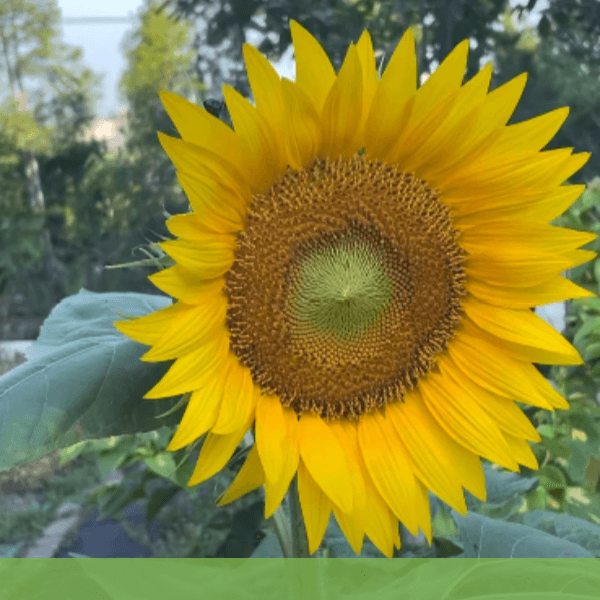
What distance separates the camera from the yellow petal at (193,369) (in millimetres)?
493

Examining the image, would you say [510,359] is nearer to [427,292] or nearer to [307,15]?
[427,292]

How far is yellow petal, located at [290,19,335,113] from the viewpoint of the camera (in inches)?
19.8

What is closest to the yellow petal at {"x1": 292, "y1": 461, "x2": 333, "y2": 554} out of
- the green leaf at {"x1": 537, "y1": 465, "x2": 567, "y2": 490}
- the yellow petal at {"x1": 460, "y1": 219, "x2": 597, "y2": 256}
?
the yellow petal at {"x1": 460, "y1": 219, "x2": 597, "y2": 256}

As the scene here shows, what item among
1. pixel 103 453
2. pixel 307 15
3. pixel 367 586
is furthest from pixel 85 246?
pixel 367 586

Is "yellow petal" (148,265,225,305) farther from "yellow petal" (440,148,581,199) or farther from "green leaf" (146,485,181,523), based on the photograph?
"green leaf" (146,485,181,523)

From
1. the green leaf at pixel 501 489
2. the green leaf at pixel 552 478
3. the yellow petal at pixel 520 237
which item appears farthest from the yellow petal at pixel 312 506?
the green leaf at pixel 552 478

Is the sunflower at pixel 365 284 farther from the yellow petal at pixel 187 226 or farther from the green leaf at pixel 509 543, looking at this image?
the green leaf at pixel 509 543

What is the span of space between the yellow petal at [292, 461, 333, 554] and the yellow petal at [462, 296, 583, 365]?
0.61 feet

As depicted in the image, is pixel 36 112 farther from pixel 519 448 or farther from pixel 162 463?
pixel 519 448

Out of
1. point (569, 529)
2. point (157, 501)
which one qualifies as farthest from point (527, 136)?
→ point (157, 501)

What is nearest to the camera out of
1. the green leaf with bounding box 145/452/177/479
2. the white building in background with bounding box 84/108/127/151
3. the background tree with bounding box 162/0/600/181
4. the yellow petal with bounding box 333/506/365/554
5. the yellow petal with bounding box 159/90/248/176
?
the yellow petal with bounding box 159/90/248/176

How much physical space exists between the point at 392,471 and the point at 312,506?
0.07 m

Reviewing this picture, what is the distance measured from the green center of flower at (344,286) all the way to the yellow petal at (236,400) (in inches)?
0.5

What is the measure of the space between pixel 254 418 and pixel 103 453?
1033 mm
